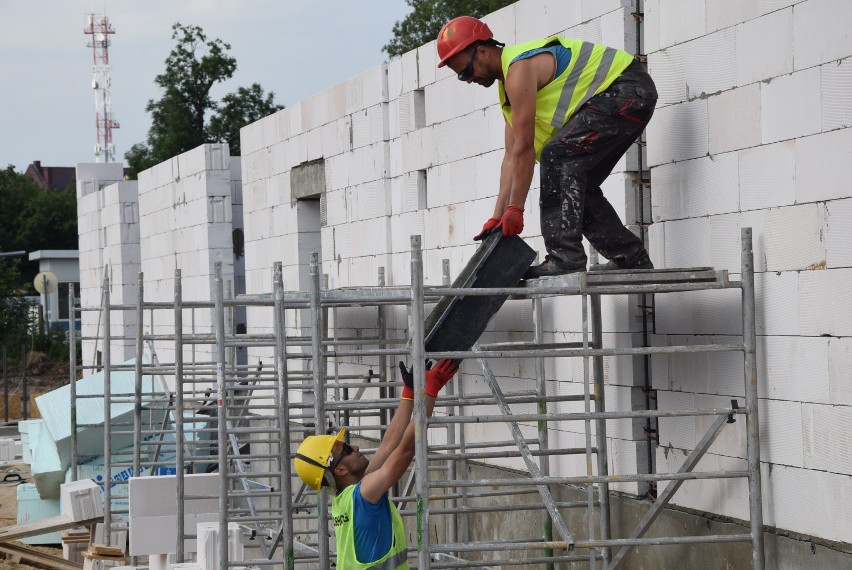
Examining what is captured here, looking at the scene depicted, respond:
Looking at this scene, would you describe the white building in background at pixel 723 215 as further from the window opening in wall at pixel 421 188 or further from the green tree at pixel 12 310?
the green tree at pixel 12 310

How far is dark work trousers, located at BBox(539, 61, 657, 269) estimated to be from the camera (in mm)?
5750

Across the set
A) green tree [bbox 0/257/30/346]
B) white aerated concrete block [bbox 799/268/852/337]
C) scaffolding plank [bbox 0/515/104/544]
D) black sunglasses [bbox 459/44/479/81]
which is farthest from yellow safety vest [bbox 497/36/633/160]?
green tree [bbox 0/257/30/346]

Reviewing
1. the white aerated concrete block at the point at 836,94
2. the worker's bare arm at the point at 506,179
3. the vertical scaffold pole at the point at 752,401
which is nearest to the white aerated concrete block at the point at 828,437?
the vertical scaffold pole at the point at 752,401

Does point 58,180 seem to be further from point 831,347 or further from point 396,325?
point 831,347

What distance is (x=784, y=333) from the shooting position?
5.51 m

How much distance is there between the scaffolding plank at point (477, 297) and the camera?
5.43 metres

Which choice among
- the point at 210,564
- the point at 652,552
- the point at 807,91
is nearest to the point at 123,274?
the point at 210,564

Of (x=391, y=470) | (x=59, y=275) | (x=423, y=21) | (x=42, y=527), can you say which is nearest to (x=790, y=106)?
(x=391, y=470)

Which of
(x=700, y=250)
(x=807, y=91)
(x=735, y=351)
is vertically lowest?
(x=735, y=351)

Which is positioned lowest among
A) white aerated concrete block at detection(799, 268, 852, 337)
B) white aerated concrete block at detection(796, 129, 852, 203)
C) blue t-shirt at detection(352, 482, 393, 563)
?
blue t-shirt at detection(352, 482, 393, 563)

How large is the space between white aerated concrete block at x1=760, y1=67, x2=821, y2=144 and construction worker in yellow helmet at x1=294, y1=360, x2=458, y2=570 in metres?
1.84

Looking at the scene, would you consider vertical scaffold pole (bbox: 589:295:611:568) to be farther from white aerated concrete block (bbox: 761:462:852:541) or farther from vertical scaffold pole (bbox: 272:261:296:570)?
vertical scaffold pole (bbox: 272:261:296:570)

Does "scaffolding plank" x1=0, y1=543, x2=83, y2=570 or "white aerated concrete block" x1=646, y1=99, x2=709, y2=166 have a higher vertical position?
"white aerated concrete block" x1=646, y1=99, x2=709, y2=166

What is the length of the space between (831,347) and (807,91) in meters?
1.14
